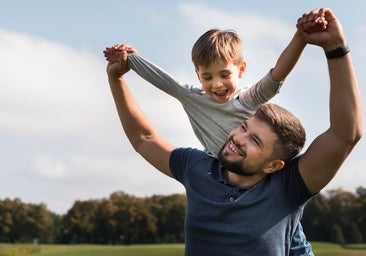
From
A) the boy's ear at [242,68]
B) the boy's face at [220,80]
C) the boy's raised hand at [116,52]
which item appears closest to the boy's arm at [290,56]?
the boy's face at [220,80]

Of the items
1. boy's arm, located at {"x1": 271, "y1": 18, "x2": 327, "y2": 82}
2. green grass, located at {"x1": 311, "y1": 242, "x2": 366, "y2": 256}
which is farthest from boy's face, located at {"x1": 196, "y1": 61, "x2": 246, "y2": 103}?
green grass, located at {"x1": 311, "y1": 242, "x2": 366, "y2": 256}

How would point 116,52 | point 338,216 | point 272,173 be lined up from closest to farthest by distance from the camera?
point 272,173
point 116,52
point 338,216

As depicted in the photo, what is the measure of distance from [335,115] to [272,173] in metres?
0.57

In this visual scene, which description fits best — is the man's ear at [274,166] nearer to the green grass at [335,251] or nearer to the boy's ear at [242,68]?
the boy's ear at [242,68]

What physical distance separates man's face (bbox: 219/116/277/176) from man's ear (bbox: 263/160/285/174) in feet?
0.05

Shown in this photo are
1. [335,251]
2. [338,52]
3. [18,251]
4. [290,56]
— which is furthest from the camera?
[18,251]

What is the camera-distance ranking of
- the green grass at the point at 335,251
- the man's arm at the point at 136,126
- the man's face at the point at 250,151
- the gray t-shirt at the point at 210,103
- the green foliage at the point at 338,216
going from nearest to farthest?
1. the man's face at the point at 250,151
2. the man's arm at the point at 136,126
3. the gray t-shirt at the point at 210,103
4. the green grass at the point at 335,251
5. the green foliage at the point at 338,216

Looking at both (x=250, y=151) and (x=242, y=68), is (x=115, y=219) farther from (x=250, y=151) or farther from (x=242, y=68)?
(x=250, y=151)

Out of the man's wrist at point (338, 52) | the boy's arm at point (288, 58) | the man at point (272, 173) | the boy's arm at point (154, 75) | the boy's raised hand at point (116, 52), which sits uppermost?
the boy's raised hand at point (116, 52)

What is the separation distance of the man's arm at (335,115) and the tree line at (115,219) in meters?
101

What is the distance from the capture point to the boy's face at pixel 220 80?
480 cm

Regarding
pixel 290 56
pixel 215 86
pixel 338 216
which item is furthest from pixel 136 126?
pixel 338 216

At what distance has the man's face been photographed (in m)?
3.93

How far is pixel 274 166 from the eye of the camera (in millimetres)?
3988
